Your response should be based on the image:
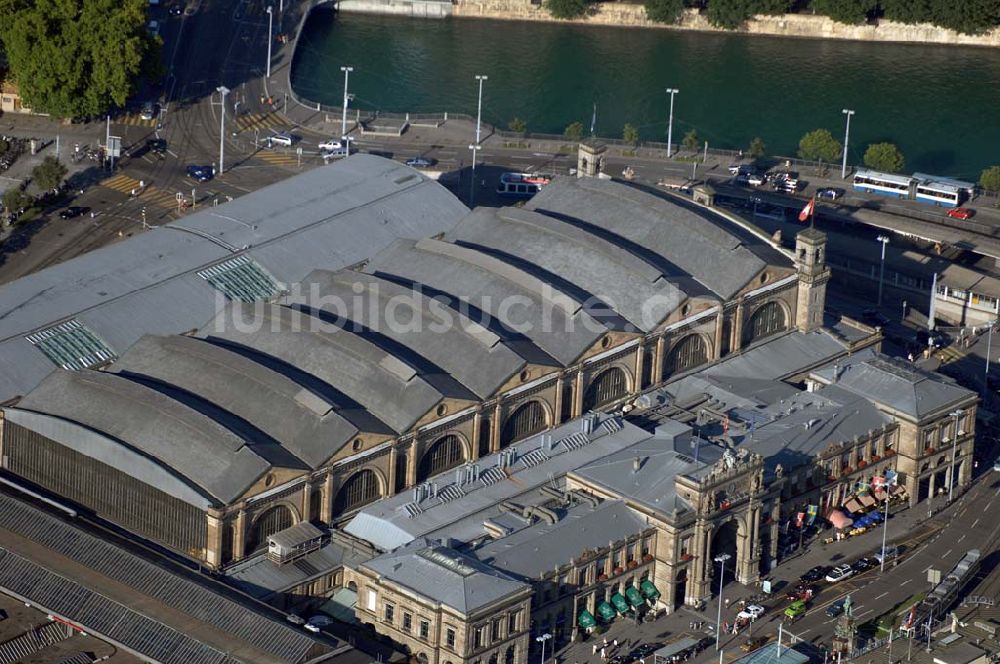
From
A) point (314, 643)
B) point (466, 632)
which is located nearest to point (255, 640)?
point (314, 643)

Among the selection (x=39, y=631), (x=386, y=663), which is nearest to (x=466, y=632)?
(x=386, y=663)

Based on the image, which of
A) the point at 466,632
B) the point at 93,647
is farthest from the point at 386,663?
the point at 93,647

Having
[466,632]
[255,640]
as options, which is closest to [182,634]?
[255,640]

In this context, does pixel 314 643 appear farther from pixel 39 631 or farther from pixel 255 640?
pixel 39 631

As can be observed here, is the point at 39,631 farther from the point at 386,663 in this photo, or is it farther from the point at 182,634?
the point at 386,663

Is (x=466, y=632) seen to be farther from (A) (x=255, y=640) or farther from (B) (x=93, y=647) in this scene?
(B) (x=93, y=647)
